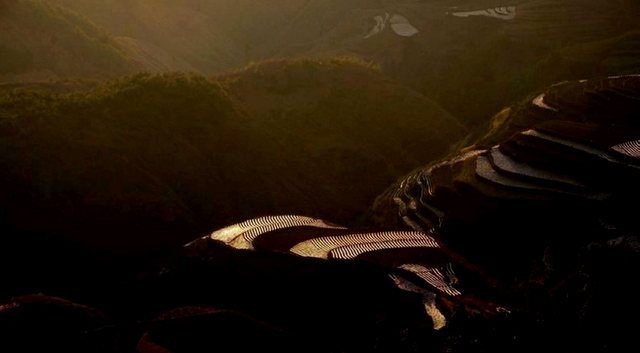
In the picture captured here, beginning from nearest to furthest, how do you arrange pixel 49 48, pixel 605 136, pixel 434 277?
1. pixel 434 277
2. pixel 605 136
3. pixel 49 48

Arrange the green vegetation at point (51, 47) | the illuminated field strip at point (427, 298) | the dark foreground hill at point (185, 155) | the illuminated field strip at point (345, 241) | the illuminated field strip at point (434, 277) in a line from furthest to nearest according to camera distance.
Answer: the green vegetation at point (51, 47), the dark foreground hill at point (185, 155), the illuminated field strip at point (345, 241), the illuminated field strip at point (434, 277), the illuminated field strip at point (427, 298)

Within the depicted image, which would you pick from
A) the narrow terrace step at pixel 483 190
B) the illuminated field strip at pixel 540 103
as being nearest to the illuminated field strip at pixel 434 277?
the narrow terrace step at pixel 483 190

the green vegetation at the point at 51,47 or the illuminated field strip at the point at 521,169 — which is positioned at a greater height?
the green vegetation at the point at 51,47

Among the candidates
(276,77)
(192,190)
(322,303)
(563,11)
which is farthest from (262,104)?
(563,11)

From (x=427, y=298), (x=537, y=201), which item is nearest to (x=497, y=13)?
(x=537, y=201)

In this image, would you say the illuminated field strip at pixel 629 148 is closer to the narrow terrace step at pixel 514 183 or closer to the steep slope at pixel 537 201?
the steep slope at pixel 537 201

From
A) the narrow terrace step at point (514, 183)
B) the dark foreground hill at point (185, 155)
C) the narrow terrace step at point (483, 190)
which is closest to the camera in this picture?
the narrow terrace step at point (514, 183)

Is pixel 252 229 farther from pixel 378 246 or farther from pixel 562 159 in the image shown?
pixel 562 159
